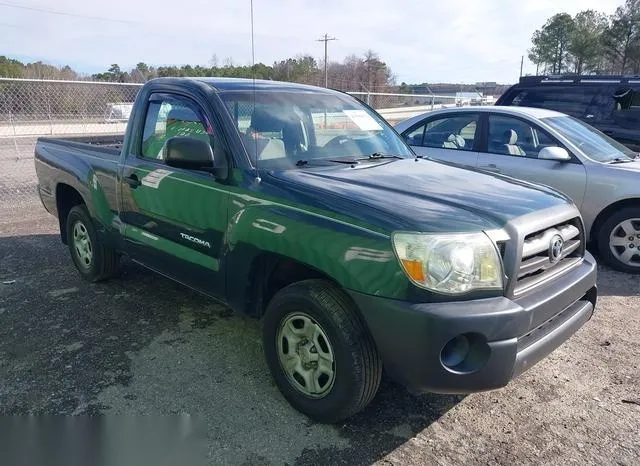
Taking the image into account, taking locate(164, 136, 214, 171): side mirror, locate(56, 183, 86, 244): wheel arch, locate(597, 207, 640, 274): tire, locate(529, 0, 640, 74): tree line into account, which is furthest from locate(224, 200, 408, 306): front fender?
locate(529, 0, 640, 74): tree line

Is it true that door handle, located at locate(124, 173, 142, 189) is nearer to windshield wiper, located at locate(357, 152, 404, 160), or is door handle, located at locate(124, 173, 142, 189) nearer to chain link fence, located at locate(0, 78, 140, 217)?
windshield wiper, located at locate(357, 152, 404, 160)

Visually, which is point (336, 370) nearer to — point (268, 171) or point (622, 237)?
point (268, 171)

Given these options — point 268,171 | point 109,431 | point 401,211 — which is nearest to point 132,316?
point 109,431

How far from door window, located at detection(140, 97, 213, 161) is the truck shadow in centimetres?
131

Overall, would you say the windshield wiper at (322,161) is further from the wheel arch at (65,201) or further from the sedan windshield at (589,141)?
the sedan windshield at (589,141)

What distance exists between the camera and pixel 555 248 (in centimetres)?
292

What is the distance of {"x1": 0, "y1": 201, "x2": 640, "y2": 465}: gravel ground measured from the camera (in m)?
2.73

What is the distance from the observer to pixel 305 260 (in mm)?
2777

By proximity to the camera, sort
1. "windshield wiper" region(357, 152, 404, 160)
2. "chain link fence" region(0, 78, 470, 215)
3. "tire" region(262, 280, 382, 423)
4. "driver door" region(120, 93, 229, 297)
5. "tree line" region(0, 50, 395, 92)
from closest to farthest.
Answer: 1. "tire" region(262, 280, 382, 423)
2. "driver door" region(120, 93, 229, 297)
3. "windshield wiper" region(357, 152, 404, 160)
4. "chain link fence" region(0, 78, 470, 215)
5. "tree line" region(0, 50, 395, 92)

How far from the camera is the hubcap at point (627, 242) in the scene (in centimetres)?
549

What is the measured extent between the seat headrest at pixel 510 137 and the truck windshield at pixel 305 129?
2521 mm

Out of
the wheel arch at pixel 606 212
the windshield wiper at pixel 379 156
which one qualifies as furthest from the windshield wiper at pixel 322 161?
the wheel arch at pixel 606 212

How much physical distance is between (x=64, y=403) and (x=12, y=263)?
3.17 metres

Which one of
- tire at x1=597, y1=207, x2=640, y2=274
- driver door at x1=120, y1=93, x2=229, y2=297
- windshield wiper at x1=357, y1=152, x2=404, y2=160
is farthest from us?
tire at x1=597, y1=207, x2=640, y2=274
